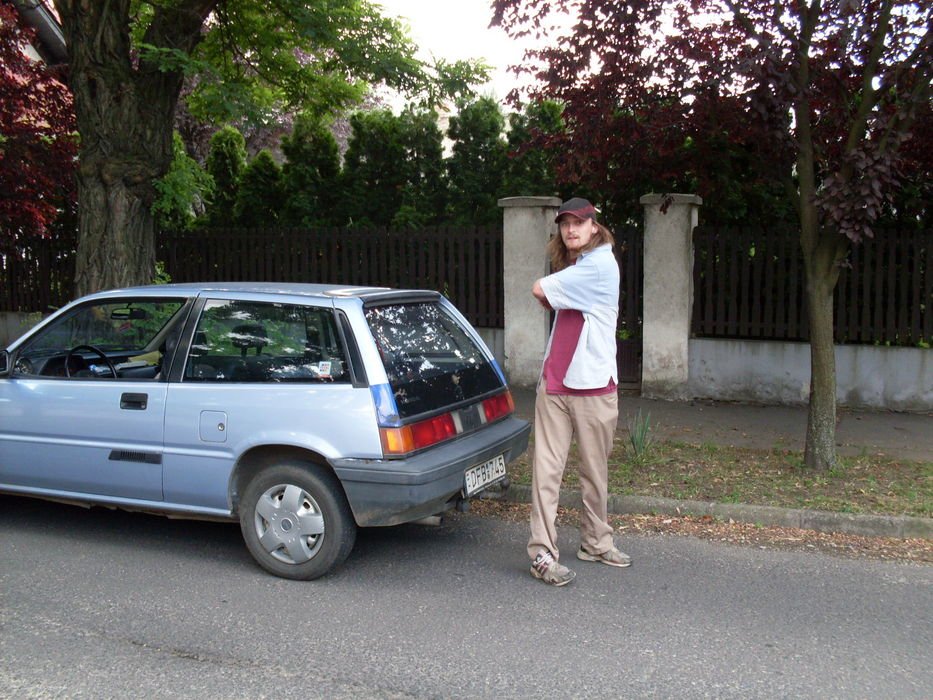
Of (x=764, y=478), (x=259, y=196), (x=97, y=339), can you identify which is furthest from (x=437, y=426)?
(x=259, y=196)

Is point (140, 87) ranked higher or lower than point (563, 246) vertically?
higher

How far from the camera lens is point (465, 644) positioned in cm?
404

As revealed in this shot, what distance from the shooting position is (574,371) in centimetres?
479

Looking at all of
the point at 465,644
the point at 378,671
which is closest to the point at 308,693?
the point at 378,671

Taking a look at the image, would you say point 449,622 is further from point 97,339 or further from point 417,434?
point 97,339

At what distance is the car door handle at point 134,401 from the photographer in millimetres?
5055

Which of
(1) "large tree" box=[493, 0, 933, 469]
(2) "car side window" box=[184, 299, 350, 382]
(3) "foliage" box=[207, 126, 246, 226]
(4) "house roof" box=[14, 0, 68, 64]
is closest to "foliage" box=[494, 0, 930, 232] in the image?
(1) "large tree" box=[493, 0, 933, 469]

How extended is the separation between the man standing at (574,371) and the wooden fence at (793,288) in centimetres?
527

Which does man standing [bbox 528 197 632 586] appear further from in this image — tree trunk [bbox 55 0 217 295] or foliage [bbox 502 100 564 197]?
foliage [bbox 502 100 564 197]

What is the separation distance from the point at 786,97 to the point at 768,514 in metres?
2.96

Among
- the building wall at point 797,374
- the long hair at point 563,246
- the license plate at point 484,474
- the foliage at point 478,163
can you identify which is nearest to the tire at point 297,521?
the license plate at point 484,474

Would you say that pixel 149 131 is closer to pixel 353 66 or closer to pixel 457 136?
pixel 353 66

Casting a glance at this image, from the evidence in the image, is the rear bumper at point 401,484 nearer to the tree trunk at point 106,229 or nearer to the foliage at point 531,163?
the tree trunk at point 106,229

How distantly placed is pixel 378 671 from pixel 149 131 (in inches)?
280
